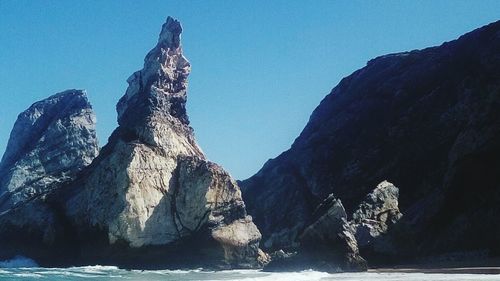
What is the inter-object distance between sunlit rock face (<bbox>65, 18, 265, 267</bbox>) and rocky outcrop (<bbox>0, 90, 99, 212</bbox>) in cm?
799

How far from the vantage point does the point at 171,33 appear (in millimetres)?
60656

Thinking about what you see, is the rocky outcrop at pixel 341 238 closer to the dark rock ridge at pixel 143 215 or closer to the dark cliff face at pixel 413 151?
the dark cliff face at pixel 413 151

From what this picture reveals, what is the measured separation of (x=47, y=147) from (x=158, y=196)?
19.5 metres

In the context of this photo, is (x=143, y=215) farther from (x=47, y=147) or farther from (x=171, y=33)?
(x=171, y=33)

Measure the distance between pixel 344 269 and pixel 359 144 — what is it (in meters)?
29.4

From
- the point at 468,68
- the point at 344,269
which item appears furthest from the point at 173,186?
the point at 468,68

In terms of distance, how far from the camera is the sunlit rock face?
154 ft

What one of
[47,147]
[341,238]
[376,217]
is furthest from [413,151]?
[47,147]

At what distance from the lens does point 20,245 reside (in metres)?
50.0

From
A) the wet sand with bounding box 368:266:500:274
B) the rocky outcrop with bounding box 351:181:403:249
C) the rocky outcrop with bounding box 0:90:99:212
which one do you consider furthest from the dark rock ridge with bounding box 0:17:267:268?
the wet sand with bounding box 368:266:500:274

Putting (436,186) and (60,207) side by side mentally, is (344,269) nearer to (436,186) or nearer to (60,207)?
(436,186)

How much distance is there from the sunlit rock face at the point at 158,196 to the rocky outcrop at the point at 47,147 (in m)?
7.99

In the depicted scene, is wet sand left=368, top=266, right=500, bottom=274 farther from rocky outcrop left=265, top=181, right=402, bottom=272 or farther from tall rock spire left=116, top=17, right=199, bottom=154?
tall rock spire left=116, top=17, right=199, bottom=154

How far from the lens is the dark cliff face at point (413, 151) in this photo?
1684 inches
